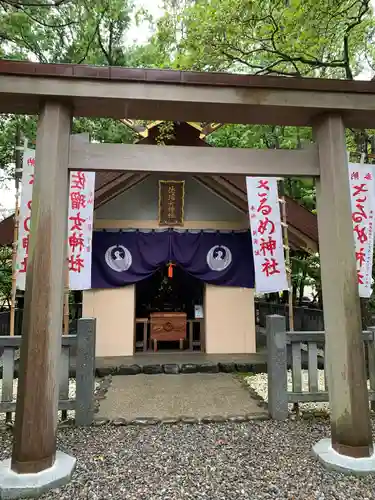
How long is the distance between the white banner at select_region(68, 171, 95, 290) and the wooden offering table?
285 centimetres

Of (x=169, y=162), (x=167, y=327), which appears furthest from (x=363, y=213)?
(x=167, y=327)

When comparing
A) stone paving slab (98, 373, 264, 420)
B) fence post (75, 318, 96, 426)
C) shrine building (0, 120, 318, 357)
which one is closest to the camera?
fence post (75, 318, 96, 426)

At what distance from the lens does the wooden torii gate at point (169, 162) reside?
3.02 meters

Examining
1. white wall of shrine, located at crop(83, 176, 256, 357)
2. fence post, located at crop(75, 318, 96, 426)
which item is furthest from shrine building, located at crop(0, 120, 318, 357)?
fence post, located at crop(75, 318, 96, 426)

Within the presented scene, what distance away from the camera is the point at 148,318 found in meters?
9.27

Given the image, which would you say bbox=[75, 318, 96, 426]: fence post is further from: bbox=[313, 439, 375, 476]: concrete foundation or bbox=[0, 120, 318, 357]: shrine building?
bbox=[0, 120, 318, 357]: shrine building

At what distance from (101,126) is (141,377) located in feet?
30.9

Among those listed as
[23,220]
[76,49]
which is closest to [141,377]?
[23,220]

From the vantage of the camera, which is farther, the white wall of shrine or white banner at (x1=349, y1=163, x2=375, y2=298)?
the white wall of shrine

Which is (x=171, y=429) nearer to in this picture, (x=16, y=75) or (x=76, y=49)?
(x=16, y=75)

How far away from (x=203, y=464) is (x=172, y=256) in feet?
17.4

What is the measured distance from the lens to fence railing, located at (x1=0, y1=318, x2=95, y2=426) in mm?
4238

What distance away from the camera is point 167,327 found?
8844 millimetres

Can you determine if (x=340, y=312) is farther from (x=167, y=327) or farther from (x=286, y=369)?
(x=167, y=327)
